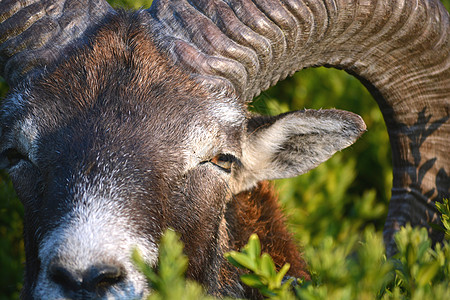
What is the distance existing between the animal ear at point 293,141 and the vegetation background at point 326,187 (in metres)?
0.97

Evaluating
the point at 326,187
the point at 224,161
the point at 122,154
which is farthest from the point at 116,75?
Result: the point at 326,187

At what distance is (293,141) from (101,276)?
225 cm

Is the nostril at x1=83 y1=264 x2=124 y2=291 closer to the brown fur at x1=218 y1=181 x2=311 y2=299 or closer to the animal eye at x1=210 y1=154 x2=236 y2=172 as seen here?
the animal eye at x1=210 y1=154 x2=236 y2=172

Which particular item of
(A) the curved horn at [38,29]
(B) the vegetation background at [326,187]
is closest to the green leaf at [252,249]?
(A) the curved horn at [38,29]

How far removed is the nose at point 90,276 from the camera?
9.92 ft

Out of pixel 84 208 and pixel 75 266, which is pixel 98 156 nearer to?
pixel 84 208

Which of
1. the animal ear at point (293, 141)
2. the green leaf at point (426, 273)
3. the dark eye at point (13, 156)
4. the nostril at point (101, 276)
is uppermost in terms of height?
the dark eye at point (13, 156)

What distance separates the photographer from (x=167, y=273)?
2.21 meters

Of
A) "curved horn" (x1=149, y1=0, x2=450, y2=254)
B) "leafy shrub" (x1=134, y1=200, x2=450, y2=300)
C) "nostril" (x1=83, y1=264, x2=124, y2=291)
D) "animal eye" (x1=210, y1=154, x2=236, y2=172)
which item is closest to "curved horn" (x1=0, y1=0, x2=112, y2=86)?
"curved horn" (x1=149, y1=0, x2=450, y2=254)

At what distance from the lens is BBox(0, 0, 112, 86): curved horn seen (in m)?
4.16

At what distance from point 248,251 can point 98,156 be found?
148 centimetres

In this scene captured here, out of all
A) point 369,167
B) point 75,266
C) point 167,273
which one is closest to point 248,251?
point 167,273

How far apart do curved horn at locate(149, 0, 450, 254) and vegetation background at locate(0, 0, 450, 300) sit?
0.81 meters

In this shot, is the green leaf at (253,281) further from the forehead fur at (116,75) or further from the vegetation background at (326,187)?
the vegetation background at (326,187)
